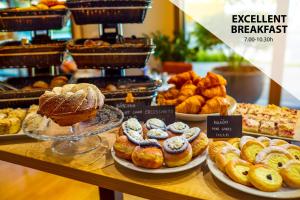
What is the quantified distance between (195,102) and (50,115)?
53 centimetres

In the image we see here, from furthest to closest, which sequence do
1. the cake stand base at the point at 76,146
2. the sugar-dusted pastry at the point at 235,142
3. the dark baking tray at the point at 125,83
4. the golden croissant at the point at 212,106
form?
the dark baking tray at the point at 125,83
the golden croissant at the point at 212,106
the cake stand base at the point at 76,146
the sugar-dusted pastry at the point at 235,142

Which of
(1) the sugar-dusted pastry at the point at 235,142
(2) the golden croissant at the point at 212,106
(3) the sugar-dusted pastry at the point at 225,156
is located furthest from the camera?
(2) the golden croissant at the point at 212,106

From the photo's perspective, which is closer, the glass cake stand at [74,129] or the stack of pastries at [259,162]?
the stack of pastries at [259,162]

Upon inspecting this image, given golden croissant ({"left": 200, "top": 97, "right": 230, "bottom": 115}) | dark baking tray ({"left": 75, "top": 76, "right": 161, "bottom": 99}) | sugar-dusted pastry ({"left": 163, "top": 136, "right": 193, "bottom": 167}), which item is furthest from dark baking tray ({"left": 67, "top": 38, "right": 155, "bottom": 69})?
sugar-dusted pastry ({"left": 163, "top": 136, "right": 193, "bottom": 167})

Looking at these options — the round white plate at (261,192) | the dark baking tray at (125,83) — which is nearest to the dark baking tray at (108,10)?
the dark baking tray at (125,83)

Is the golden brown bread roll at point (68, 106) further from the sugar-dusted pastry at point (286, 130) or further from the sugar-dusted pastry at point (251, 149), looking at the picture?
the sugar-dusted pastry at point (286, 130)

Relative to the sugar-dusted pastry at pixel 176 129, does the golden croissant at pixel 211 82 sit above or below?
above

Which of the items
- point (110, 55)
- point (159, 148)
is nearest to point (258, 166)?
point (159, 148)

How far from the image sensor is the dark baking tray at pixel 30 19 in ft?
4.40

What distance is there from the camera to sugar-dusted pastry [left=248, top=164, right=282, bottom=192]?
687 mm

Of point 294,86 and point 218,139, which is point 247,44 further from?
point 218,139

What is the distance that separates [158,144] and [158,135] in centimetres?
5

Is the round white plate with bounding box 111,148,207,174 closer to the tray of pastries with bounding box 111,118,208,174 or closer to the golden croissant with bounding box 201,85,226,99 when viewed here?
the tray of pastries with bounding box 111,118,208,174

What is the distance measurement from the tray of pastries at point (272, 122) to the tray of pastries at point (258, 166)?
168mm
